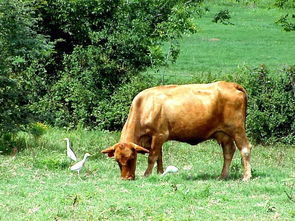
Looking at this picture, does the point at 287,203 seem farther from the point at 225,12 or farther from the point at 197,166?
the point at 225,12

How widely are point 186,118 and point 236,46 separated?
25.3 metres

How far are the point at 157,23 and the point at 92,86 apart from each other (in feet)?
7.26

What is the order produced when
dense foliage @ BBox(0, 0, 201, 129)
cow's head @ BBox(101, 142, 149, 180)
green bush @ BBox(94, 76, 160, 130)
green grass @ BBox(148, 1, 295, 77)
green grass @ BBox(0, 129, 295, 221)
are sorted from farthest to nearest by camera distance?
1. green grass @ BBox(148, 1, 295, 77)
2. dense foliage @ BBox(0, 0, 201, 129)
3. green bush @ BBox(94, 76, 160, 130)
4. cow's head @ BBox(101, 142, 149, 180)
5. green grass @ BBox(0, 129, 295, 221)

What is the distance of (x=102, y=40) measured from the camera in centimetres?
2292

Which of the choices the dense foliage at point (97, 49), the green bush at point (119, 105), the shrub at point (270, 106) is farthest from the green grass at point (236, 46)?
the shrub at point (270, 106)

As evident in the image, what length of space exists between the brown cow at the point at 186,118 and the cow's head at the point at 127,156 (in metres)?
0.37

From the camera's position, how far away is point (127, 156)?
44.7ft

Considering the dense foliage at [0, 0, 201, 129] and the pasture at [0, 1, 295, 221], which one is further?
the dense foliage at [0, 0, 201, 129]

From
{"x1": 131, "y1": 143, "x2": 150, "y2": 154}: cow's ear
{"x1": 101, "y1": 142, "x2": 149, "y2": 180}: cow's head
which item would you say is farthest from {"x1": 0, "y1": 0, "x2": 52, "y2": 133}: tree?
{"x1": 131, "y1": 143, "x2": 150, "y2": 154}: cow's ear

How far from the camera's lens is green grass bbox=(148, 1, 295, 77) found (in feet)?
110

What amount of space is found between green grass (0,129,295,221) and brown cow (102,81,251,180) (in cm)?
57

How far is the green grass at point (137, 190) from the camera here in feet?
35.2

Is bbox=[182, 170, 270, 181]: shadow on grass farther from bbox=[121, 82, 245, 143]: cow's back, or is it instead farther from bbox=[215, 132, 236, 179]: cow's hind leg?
bbox=[121, 82, 245, 143]: cow's back

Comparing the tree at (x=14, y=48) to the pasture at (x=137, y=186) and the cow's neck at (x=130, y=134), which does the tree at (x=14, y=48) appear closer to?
the pasture at (x=137, y=186)
